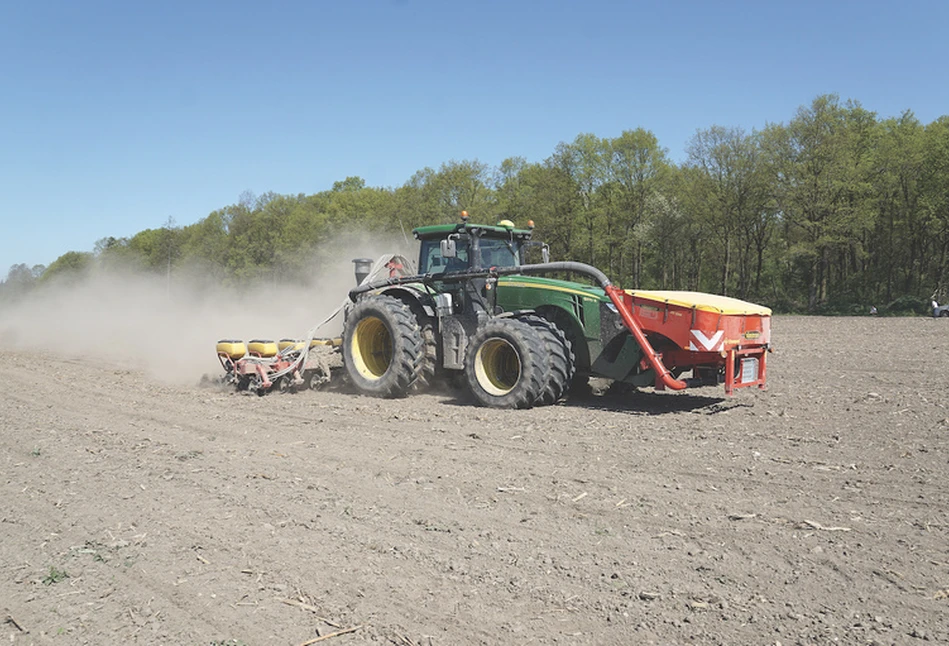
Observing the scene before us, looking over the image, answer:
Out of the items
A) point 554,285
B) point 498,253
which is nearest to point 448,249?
point 498,253

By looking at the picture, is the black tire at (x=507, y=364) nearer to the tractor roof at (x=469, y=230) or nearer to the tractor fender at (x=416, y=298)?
the tractor fender at (x=416, y=298)

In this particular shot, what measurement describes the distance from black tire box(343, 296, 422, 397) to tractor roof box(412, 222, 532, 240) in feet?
3.82

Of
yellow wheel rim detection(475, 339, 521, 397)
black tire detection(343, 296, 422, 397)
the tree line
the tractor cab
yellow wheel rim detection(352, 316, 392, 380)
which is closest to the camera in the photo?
yellow wheel rim detection(475, 339, 521, 397)

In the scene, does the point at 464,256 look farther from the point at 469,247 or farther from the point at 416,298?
the point at 416,298

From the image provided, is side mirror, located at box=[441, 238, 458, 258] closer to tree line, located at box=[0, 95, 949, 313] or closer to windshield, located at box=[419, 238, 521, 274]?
windshield, located at box=[419, 238, 521, 274]

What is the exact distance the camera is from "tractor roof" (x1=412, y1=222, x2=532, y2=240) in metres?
10.5

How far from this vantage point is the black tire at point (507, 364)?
904 cm

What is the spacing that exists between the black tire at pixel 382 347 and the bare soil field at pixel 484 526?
129 centimetres

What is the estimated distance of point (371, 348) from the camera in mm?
11539

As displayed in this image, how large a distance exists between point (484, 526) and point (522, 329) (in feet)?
14.3

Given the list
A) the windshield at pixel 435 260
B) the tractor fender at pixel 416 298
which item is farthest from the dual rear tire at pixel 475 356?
the windshield at pixel 435 260

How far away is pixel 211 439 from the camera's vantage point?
26.2ft

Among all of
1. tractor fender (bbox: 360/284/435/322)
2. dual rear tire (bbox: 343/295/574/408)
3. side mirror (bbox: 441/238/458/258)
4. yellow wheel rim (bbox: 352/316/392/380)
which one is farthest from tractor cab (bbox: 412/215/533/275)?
yellow wheel rim (bbox: 352/316/392/380)

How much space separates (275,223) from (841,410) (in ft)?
181
